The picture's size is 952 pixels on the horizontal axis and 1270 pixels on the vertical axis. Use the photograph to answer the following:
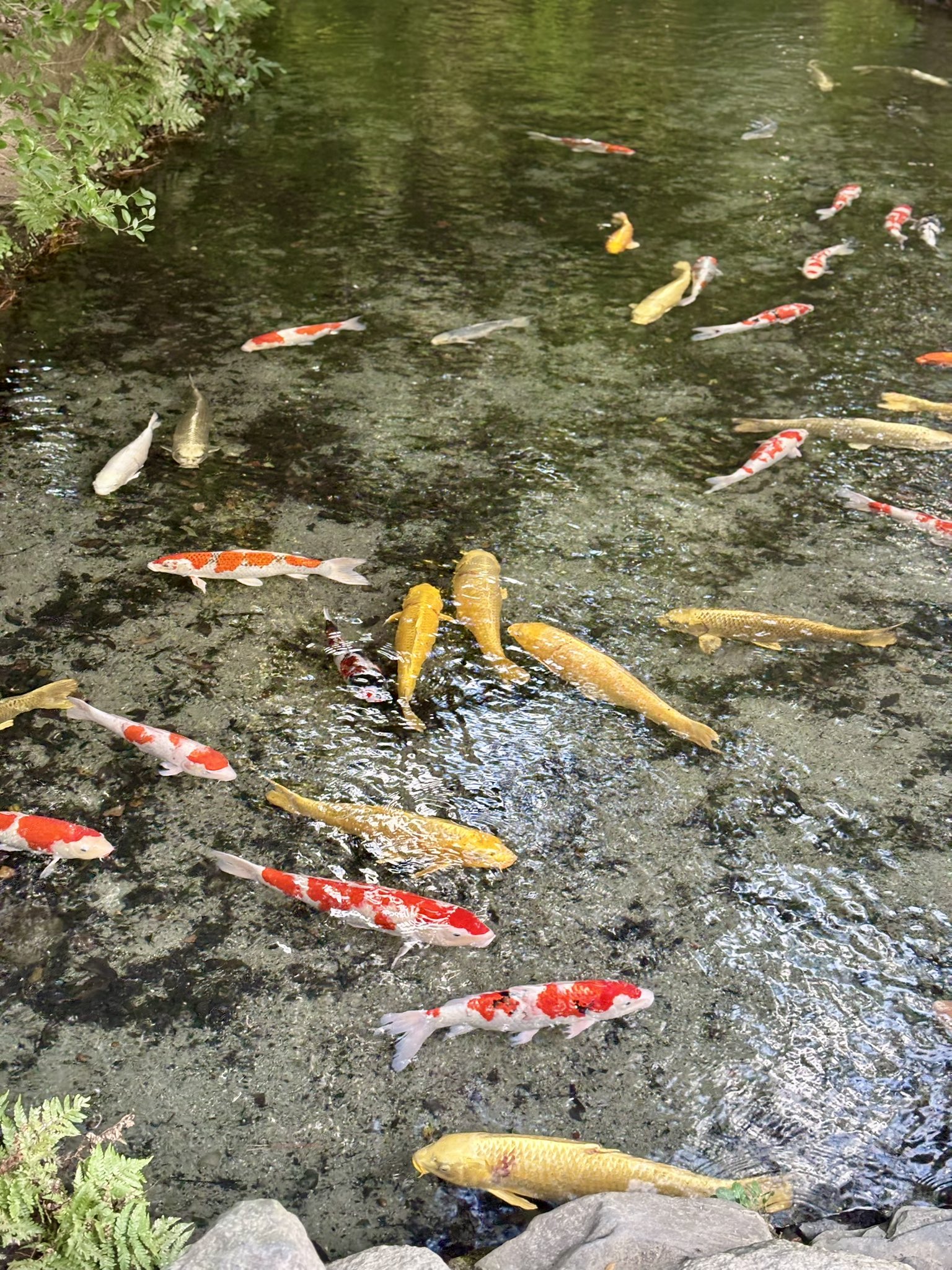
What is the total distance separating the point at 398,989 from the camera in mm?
3576

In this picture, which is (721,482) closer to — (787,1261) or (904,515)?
(904,515)

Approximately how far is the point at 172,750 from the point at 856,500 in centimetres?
381

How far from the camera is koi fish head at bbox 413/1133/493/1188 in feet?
9.92

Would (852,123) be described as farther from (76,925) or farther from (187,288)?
(76,925)

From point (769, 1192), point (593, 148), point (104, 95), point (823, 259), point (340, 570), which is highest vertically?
point (104, 95)

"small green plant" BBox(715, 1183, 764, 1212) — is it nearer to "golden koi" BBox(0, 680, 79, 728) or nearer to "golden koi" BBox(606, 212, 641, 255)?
"golden koi" BBox(0, 680, 79, 728)

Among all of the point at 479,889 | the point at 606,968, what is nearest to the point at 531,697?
the point at 479,889

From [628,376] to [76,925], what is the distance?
4973 mm

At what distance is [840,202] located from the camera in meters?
9.76

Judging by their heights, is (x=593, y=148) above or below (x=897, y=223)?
above

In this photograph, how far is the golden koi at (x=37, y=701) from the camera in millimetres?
4488

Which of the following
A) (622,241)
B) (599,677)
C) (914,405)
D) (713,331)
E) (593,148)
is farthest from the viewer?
(593,148)

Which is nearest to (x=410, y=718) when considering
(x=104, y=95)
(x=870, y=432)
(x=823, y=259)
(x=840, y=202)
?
(x=870, y=432)

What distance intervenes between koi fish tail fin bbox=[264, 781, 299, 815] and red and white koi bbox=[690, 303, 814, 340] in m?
4.94
